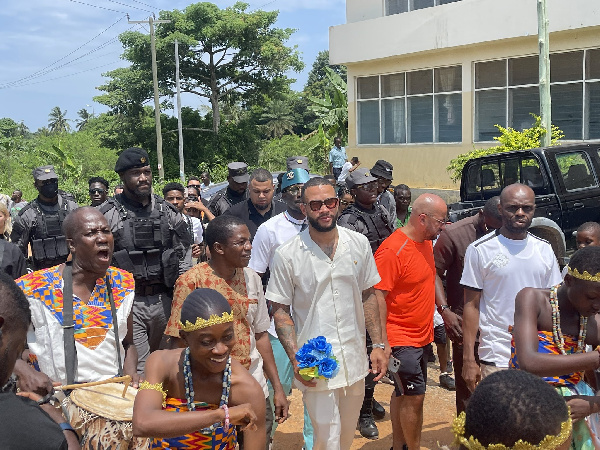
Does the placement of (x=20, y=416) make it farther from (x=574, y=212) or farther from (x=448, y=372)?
(x=574, y=212)

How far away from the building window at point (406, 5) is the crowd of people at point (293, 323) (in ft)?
50.8

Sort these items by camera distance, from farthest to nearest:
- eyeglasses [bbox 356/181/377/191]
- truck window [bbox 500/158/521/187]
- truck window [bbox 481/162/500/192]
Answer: truck window [bbox 481/162/500/192] → truck window [bbox 500/158/521/187] → eyeglasses [bbox 356/181/377/191]

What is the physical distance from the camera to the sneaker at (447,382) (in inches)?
280

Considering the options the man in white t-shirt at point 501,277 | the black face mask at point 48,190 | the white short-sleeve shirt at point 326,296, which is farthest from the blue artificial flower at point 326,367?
the black face mask at point 48,190

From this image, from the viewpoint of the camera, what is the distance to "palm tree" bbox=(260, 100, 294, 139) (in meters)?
60.8

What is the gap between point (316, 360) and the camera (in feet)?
14.1

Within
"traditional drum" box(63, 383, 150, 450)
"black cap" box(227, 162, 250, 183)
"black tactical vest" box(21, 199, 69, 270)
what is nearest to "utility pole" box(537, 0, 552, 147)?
"black cap" box(227, 162, 250, 183)

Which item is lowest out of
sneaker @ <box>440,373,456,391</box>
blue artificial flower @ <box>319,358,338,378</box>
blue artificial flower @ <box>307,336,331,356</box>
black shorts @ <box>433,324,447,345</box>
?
sneaker @ <box>440,373,456,391</box>

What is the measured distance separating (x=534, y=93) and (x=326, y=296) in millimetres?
15813

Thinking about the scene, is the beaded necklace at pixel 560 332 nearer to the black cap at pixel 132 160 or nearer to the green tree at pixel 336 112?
the black cap at pixel 132 160

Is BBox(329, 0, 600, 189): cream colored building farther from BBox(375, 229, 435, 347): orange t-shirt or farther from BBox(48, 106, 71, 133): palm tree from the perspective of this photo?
BBox(48, 106, 71, 133): palm tree

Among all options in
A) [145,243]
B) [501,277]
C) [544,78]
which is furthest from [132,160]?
[544,78]

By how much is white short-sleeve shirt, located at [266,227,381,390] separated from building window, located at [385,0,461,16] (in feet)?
57.3

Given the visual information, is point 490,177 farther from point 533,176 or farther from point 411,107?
point 411,107
